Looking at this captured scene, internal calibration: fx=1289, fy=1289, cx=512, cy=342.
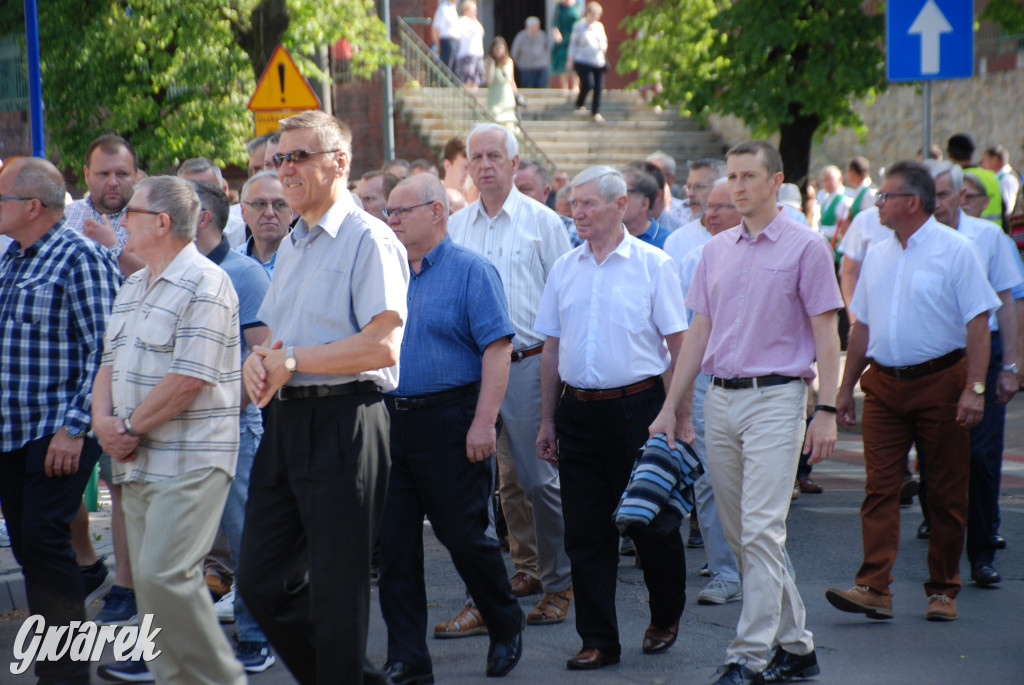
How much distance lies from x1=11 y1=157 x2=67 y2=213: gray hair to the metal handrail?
15.6m

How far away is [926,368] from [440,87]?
17.5 meters

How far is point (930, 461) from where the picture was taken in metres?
6.47

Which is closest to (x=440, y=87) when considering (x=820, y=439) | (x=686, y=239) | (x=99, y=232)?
(x=686, y=239)

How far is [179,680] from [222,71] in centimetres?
1209

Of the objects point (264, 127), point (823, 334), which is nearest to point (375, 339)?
point (823, 334)

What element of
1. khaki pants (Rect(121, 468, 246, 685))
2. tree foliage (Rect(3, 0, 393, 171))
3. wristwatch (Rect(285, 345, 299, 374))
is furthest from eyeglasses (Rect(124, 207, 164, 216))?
tree foliage (Rect(3, 0, 393, 171))

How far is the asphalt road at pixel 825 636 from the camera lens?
5.49 metres

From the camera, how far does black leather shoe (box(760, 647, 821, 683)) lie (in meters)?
5.30

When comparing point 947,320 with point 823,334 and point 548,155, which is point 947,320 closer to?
point 823,334

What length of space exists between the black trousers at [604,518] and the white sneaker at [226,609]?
180 centimetres

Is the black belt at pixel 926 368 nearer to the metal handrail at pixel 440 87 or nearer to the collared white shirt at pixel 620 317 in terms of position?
the collared white shirt at pixel 620 317

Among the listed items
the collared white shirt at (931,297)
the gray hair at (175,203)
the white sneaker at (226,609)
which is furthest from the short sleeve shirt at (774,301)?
the white sneaker at (226,609)

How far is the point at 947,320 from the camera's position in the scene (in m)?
6.43

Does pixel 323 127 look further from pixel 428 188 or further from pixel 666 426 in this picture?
pixel 666 426
